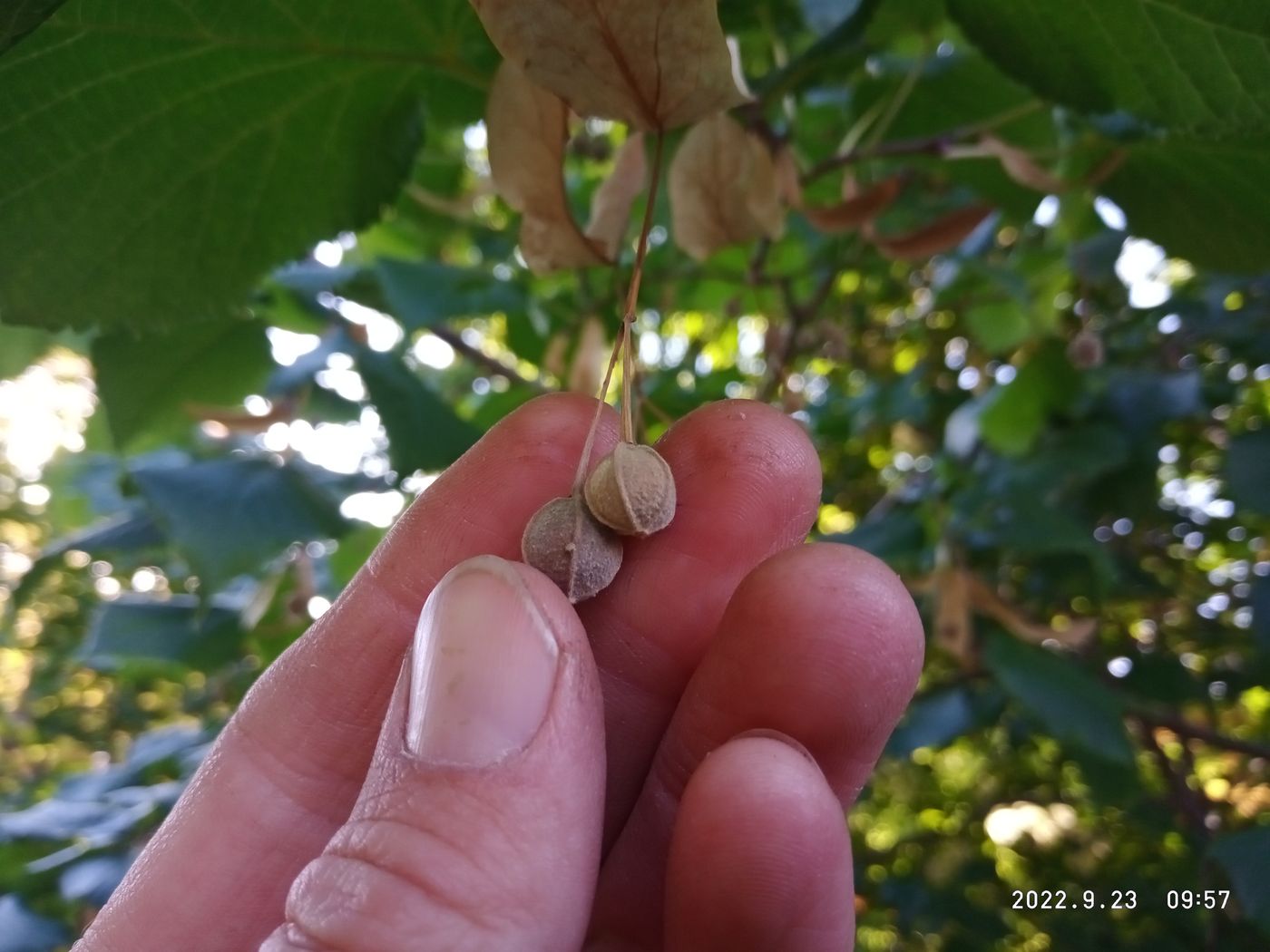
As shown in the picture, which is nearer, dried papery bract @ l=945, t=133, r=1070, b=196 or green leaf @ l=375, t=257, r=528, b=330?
dried papery bract @ l=945, t=133, r=1070, b=196

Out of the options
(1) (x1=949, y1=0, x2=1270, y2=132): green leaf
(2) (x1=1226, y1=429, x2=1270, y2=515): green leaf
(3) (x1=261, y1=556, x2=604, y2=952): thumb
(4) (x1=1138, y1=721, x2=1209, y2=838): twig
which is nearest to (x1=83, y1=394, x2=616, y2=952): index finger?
(3) (x1=261, y1=556, x2=604, y2=952): thumb

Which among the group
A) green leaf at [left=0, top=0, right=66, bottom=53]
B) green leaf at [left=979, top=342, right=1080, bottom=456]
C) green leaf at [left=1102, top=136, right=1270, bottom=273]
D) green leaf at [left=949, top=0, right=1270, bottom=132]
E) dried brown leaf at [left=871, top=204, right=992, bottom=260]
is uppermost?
green leaf at [left=0, top=0, right=66, bottom=53]

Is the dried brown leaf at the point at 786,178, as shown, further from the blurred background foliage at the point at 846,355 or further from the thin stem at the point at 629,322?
the thin stem at the point at 629,322

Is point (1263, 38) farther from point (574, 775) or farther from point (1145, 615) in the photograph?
point (1145, 615)

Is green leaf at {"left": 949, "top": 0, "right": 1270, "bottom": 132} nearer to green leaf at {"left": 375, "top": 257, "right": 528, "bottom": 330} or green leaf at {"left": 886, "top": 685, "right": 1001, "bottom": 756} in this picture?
green leaf at {"left": 375, "top": 257, "right": 528, "bottom": 330}

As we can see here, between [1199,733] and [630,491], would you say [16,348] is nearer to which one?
[630,491]

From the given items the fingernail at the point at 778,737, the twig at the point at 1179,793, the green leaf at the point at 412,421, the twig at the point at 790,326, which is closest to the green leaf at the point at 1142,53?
the twig at the point at 790,326

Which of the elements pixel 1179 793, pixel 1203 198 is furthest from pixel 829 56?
pixel 1179 793

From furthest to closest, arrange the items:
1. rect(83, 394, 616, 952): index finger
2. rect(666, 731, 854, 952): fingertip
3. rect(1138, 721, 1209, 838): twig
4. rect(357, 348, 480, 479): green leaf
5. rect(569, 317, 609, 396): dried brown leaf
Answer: rect(1138, 721, 1209, 838): twig, rect(357, 348, 480, 479): green leaf, rect(569, 317, 609, 396): dried brown leaf, rect(83, 394, 616, 952): index finger, rect(666, 731, 854, 952): fingertip
